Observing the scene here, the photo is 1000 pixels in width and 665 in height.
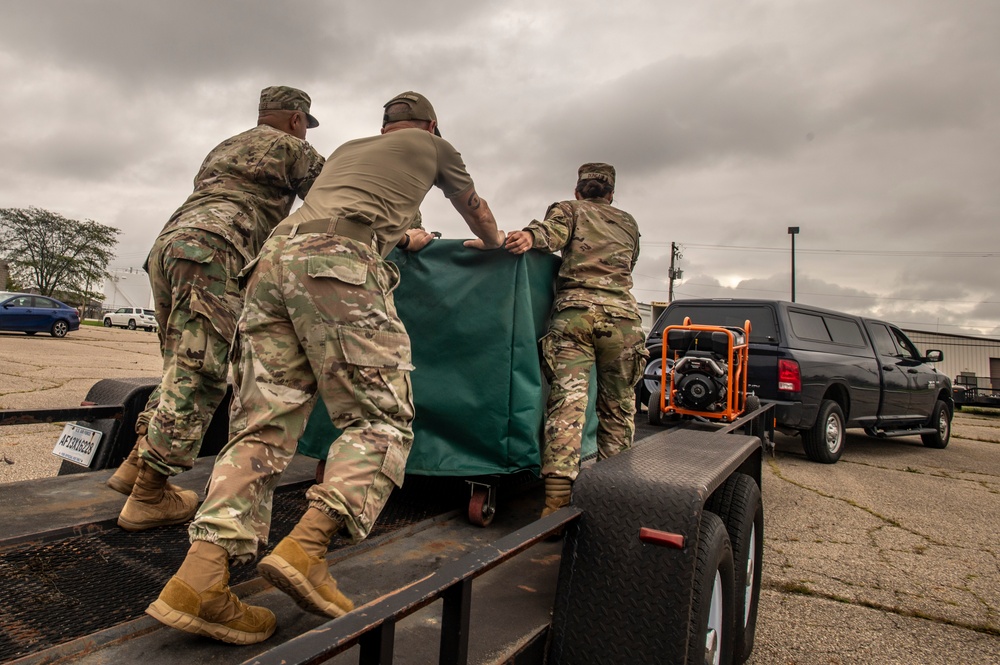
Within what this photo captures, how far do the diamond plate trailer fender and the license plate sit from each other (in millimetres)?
2277

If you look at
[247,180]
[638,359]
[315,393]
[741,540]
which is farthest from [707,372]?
[315,393]

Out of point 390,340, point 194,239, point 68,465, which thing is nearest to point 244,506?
point 390,340

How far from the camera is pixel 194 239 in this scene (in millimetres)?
2352

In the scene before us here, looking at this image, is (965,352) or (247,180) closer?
(247,180)

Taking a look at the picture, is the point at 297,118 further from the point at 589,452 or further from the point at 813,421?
the point at 813,421

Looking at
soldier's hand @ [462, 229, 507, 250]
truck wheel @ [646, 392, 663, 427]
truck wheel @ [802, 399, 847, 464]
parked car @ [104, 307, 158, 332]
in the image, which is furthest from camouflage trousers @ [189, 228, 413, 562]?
parked car @ [104, 307, 158, 332]

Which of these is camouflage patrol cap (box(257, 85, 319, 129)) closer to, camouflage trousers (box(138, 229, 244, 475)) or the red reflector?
camouflage trousers (box(138, 229, 244, 475))

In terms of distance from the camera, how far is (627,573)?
1.69 metres

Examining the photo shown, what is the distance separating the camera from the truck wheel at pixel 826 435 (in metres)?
6.74

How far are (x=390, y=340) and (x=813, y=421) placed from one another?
6.09 meters

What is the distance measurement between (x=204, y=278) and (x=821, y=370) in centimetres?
636

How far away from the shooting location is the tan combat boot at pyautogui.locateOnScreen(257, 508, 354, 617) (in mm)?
1451

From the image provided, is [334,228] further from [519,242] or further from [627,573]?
[627,573]

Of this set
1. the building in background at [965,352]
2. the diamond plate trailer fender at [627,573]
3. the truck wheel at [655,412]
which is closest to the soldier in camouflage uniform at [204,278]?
the diamond plate trailer fender at [627,573]
